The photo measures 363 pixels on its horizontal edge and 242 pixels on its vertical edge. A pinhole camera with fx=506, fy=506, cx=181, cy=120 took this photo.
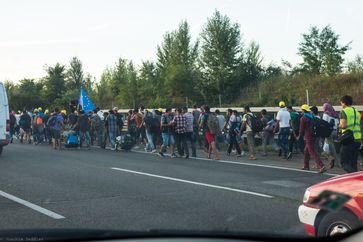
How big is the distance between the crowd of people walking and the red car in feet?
19.6

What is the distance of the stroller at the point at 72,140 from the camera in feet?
63.1

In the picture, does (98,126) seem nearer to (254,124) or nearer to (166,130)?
(166,130)

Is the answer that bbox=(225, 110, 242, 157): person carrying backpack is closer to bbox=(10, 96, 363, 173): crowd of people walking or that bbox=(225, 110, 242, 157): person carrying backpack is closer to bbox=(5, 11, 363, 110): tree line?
bbox=(10, 96, 363, 173): crowd of people walking

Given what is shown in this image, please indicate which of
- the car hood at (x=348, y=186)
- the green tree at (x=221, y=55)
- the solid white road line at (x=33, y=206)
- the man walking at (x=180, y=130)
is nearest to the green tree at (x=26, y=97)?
the green tree at (x=221, y=55)

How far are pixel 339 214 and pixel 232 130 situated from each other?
1277 centimetres

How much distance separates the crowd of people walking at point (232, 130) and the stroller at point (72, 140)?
44mm

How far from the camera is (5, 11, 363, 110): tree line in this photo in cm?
4069

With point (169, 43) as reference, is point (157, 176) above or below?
below

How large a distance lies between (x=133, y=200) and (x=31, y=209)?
1461mm

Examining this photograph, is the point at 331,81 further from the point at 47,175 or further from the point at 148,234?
the point at 148,234

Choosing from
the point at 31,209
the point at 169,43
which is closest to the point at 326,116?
the point at 31,209

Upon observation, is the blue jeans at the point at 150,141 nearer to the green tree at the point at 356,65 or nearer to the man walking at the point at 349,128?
the man walking at the point at 349,128

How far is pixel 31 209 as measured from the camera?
22.4 ft

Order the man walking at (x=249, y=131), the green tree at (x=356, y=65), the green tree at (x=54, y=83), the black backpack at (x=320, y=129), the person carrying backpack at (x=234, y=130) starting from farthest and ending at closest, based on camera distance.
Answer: the green tree at (x=54, y=83) < the green tree at (x=356, y=65) < the person carrying backpack at (x=234, y=130) < the man walking at (x=249, y=131) < the black backpack at (x=320, y=129)
